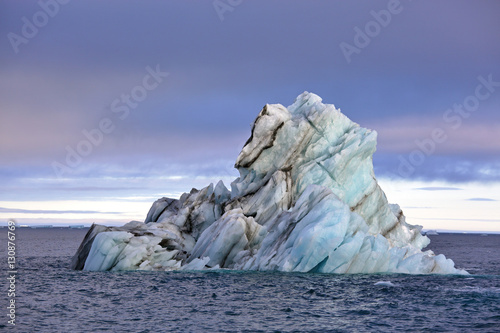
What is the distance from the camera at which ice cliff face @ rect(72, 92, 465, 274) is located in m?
43.6

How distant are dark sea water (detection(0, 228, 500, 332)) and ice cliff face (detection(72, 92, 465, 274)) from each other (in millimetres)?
1558

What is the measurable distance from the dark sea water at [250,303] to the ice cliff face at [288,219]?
156 centimetres

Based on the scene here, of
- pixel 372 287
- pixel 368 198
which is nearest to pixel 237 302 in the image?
pixel 372 287

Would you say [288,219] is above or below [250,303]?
above

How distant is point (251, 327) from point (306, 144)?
29.2m

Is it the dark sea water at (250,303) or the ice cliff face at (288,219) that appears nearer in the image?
the dark sea water at (250,303)

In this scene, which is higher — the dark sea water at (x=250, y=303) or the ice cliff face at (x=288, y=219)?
the ice cliff face at (x=288, y=219)

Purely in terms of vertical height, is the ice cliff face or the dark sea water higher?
the ice cliff face

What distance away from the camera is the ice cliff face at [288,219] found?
43594 mm

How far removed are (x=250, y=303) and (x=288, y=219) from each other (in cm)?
1326

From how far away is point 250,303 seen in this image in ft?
110

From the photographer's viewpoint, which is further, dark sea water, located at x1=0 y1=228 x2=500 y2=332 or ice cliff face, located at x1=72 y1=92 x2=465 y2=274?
ice cliff face, located at x1=72 y1=92 x2=465 y2=274

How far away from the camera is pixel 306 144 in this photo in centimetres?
5459

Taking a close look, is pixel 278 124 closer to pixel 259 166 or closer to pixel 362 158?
pixel 259 166
